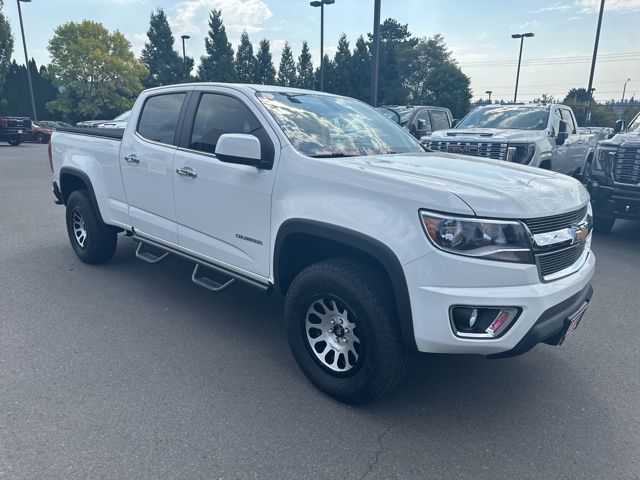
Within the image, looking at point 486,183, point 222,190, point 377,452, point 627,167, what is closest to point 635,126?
point 627,167

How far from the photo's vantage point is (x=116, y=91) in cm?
4559

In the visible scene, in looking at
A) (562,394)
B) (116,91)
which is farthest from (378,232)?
(116,91)

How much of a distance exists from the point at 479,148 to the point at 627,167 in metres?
2.19

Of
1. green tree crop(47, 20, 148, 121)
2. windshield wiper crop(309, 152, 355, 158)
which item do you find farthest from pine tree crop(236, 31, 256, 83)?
windshield wiper crop(309, 152, 355, 158)

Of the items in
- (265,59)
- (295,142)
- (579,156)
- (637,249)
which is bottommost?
(637,249)

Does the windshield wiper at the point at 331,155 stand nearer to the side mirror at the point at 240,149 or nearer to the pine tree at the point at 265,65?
the side mirror at the point at 240,149

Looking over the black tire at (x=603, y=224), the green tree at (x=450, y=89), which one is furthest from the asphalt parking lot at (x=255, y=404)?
the green tree at (x=450, y=89)

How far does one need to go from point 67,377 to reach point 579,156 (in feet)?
34.5

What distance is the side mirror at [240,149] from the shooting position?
3.02 metres

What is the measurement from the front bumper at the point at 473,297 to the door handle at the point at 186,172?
6.58 ft

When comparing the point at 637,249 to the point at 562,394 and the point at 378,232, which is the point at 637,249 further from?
the point at 378,232

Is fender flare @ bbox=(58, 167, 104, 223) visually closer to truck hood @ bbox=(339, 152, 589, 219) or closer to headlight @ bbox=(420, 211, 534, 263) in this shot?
truck hood @ bbox=(339, 152, 589, 219)

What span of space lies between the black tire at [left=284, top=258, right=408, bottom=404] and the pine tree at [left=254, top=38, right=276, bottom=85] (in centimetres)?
6129

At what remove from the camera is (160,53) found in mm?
64875
